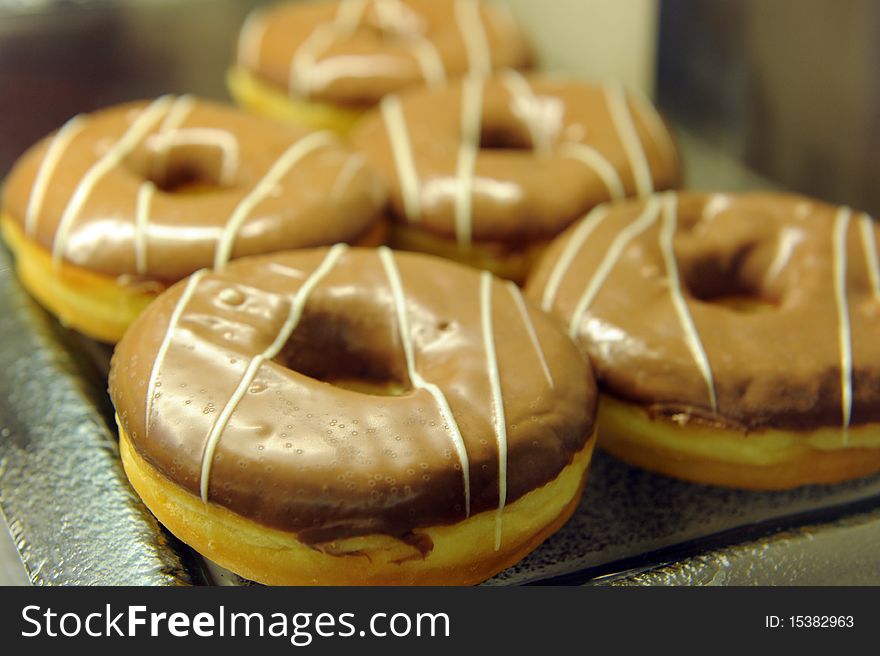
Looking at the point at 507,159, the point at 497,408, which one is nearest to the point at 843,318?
the point at 497,408

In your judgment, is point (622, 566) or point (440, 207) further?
point (440, 207)

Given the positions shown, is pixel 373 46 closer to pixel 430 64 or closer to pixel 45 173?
pixel 430 64

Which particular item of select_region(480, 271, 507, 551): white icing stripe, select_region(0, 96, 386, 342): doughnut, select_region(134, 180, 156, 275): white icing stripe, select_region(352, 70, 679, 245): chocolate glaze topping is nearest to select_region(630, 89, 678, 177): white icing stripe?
select_region(352, 70, 679, 245): chocolate glaze topping

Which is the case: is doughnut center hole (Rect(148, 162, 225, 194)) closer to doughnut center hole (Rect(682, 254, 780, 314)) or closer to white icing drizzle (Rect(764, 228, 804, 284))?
doughnut center hole (Rect(682, 254, 780, 314))

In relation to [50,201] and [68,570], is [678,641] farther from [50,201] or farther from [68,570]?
[50,201]

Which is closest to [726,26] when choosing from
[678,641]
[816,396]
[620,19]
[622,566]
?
[620,19]
